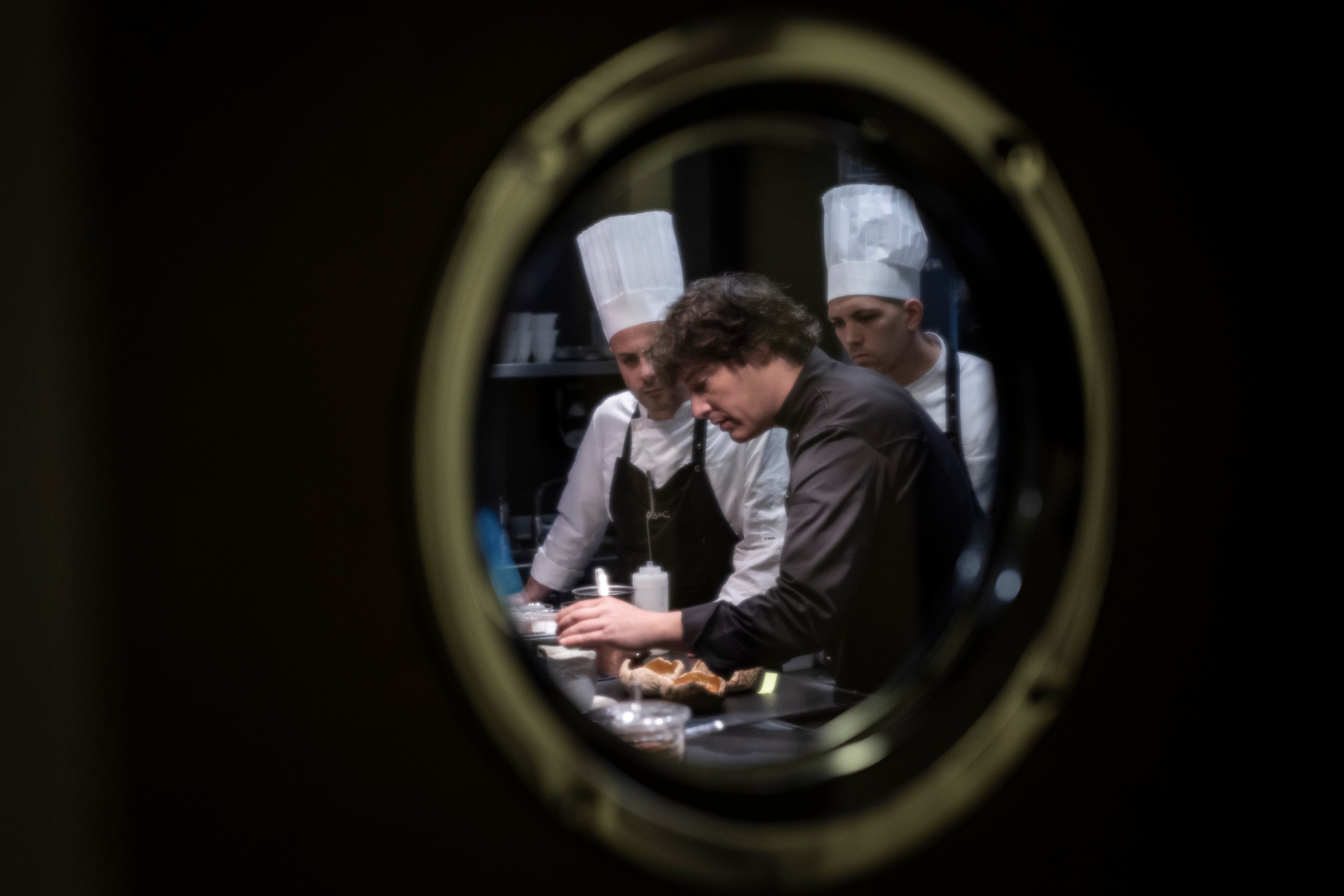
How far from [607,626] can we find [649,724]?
6cm

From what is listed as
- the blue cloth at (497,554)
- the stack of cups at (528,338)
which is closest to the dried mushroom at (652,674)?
the blue cloth at (497,554)

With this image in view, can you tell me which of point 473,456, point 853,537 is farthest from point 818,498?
point 473,456

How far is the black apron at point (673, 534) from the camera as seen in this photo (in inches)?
23.7

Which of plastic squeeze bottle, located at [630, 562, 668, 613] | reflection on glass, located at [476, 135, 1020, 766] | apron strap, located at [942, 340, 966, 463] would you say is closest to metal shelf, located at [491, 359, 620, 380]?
reflection on glass, located at [476, 135, 1020, 766]

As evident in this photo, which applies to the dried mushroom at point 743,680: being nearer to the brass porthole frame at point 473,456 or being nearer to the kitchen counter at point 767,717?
the kitchen counter at point 767,717

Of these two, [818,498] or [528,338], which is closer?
[528,338]

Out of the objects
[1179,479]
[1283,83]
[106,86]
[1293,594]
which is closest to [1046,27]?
[1283,83]

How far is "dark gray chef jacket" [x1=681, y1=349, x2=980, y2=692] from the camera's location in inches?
24.6

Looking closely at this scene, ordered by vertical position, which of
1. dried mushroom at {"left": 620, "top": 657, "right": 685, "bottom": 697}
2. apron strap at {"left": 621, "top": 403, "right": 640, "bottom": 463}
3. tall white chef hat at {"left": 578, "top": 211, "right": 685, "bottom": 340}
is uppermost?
tall white chef hat at {"left": 578, "top": 211, "right": 685, "bottom": 340}

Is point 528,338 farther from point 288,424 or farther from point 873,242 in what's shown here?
point 873,242

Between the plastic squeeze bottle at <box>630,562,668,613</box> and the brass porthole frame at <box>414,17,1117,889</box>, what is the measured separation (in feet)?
0.42

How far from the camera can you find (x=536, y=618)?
22.5 inches

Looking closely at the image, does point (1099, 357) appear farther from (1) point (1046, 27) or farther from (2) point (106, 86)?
(2) point (106, 86)

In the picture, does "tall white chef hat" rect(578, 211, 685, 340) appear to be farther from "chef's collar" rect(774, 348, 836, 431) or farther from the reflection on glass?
"chef's collar" rect(774, 348, 836, 431)
